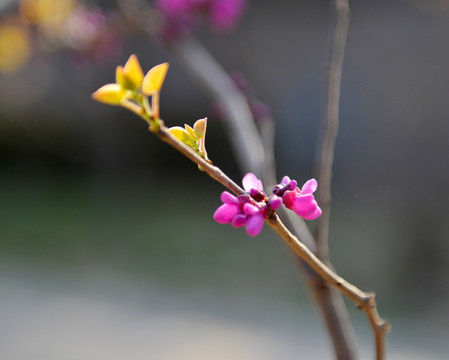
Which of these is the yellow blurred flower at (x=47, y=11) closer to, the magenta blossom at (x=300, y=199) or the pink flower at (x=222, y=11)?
the pink flower at (x=222, y=11)

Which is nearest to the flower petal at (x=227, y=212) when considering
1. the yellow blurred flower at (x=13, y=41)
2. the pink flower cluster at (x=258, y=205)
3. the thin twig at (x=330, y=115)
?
the pink flower cluster at (x=258, y=205)

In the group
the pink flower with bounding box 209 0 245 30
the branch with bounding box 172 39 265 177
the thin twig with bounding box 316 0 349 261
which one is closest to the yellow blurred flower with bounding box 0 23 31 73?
the branch with bounding box 172 39 265 177

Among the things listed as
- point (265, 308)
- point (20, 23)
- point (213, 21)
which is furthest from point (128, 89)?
point (265, 308)

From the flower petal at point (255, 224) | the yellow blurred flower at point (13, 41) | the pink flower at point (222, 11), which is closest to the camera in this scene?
the flower petal at point (255, 224)

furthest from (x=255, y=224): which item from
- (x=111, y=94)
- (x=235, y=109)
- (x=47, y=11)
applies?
(x=47, y=11)

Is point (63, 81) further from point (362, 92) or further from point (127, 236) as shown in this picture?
point (362, 92)

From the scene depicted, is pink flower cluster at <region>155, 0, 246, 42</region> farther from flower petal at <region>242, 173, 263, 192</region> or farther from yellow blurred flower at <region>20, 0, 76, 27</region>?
flower petal at <region>242, 173, 263, 192</region>

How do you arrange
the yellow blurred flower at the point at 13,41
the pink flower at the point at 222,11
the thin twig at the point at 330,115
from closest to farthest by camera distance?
the thin twig at the point at 330,115 → the pink flower at the point at 222,11 → the yellow blurred flower at the point at 13,41
